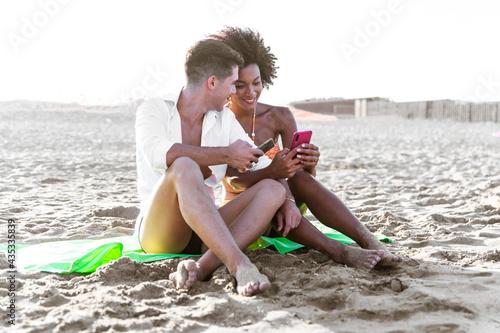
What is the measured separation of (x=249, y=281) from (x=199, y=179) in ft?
1.77

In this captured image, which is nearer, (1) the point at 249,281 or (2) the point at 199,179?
(1) the point at 249,281

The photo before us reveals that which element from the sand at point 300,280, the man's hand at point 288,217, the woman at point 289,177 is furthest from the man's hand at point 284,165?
the sand at point 300,280

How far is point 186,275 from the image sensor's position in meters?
2.27

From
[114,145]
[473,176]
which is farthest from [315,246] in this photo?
[114,145]

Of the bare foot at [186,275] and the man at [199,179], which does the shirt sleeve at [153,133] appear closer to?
the man at [199,179]

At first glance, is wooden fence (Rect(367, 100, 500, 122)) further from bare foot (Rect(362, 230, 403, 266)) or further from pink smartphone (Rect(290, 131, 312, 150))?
pink smartphone (Rect(290, 131, 312, 150))

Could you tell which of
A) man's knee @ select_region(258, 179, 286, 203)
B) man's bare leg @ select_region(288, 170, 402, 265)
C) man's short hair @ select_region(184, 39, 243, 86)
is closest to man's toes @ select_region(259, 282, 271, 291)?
man's knee @ select_region(258, 179, 286, 203)

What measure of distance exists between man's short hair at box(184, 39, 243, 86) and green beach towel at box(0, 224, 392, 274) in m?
1.03

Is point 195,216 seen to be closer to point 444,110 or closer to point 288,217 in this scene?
point 288,217

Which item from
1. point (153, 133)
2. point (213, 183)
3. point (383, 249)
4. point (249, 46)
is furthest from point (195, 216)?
point (249, 46)

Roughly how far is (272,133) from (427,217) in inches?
58.6

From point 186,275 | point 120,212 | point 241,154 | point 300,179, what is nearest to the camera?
point 186,275

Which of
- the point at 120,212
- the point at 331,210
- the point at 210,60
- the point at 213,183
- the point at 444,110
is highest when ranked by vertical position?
the point at 210,60

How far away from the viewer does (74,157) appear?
336 inches
